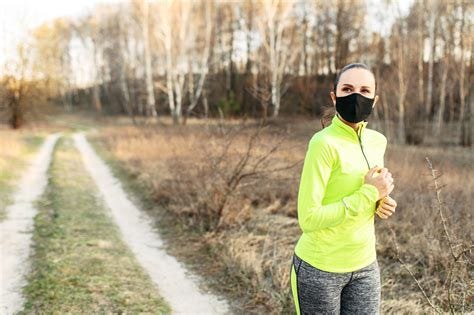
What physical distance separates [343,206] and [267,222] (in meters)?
5.44

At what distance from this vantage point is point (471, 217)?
6.18m

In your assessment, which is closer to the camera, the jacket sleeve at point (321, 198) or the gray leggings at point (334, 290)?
the jacket sleeve at point (321, 198)

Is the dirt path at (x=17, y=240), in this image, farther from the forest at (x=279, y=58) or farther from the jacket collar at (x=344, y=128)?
the forest at (x=279, y=58)

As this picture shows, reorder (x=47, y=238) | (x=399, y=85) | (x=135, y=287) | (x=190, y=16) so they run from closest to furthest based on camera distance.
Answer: (x=135, y=287) < (x=47, y=238) < (x=399, y=85) < (x=190, y=16)

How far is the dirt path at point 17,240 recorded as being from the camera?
193 inches

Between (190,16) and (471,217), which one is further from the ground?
(190,16)

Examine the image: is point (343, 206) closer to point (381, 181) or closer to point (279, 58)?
point (381, 181)

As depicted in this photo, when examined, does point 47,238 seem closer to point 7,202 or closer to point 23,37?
point 7,202

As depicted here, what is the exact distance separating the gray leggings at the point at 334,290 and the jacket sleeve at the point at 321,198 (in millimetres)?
303

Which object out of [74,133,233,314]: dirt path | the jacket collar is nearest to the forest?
[74,133,233,314]: dirt path

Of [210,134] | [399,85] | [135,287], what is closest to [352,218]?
[135,287]

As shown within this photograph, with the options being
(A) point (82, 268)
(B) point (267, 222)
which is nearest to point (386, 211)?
(A) point (82, 268)

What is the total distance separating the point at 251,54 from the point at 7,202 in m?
27.5

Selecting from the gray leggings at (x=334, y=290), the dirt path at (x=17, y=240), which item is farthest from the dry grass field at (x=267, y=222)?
the dirt path at (x=17, y=240)
